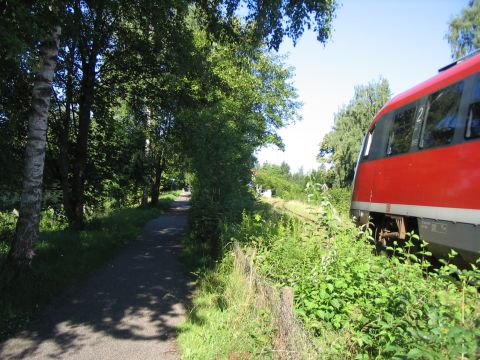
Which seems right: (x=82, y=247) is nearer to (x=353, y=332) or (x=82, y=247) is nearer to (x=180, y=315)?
(x=180, y=315)

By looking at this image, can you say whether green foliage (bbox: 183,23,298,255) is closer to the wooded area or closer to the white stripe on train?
the wooded area

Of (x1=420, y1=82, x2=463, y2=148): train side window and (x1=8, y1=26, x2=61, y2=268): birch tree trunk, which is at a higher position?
(x1=420, y1=82, x2=463, y2=148): train side window

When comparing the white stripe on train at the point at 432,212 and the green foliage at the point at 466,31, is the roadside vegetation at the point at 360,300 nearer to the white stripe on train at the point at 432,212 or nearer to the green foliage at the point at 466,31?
the white stripe on train at the point at 432,212

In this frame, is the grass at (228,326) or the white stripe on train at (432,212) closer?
the grass at (228,326)

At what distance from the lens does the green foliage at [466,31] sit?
90.2 feet

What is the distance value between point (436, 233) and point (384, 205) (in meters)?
2.07

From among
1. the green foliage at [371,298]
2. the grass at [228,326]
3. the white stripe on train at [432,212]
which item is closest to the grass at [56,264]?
the grass at [228,326]

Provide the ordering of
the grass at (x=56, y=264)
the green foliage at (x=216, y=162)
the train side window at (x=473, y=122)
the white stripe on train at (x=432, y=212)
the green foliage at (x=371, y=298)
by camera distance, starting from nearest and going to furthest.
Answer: the green foliage at (x=371, y=298)
the grass at (x=56, y=264)
the white stripe on train at (x=432, y=212)
the train side window at (x=473, y=122)
the green foliage at (x=216, y=162)

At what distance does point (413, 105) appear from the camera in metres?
7.55

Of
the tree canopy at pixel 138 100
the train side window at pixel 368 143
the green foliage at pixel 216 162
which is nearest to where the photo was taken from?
the tree canopy at pixel 138 100

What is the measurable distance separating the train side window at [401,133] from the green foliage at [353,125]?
36.4 meters

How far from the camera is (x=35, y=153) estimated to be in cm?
639

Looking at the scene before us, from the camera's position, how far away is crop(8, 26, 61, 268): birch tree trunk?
6.26 metres

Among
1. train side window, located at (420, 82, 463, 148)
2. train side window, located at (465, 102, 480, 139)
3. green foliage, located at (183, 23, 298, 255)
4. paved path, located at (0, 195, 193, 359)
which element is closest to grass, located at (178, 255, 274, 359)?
paved path, located at (0, 195, 193, 359)
